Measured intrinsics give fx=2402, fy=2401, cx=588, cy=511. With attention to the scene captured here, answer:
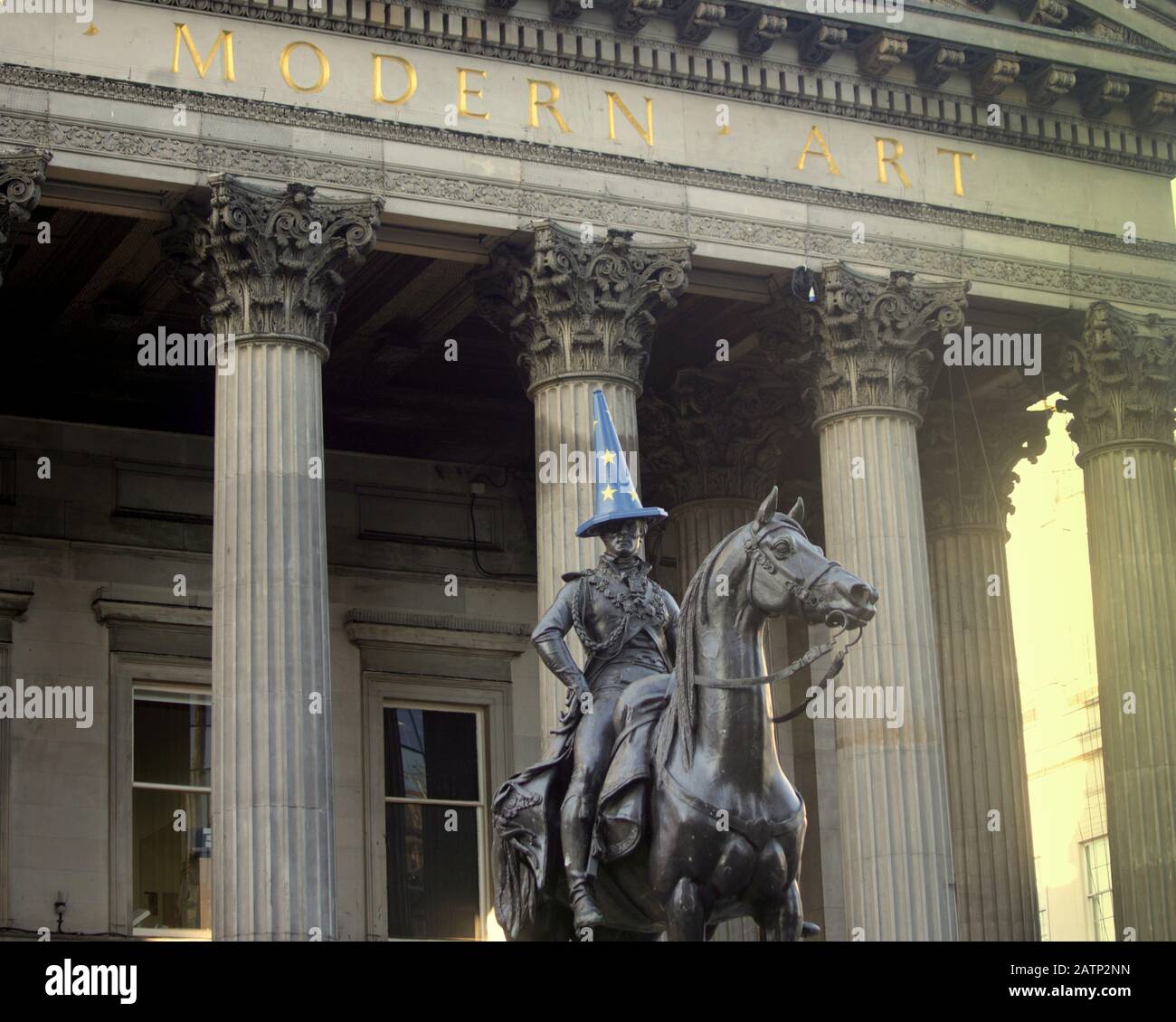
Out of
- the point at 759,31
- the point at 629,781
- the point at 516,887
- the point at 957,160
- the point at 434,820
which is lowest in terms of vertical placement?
the point at 516,887

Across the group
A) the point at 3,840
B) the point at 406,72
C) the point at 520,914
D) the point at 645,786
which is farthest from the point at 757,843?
the point at 3,840

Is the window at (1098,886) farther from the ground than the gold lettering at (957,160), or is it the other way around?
the gold lettering at (957,160)

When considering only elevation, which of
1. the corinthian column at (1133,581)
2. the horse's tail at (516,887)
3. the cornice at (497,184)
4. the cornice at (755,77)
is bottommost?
the horse's tail at (516,887)

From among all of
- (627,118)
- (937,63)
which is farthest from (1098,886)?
(627,118)

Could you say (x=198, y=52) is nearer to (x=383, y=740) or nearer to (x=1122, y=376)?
(x=383, y=740)

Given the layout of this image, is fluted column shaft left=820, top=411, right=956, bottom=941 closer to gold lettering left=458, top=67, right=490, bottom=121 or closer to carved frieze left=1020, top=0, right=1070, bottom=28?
gold lettering left=458, top=67, right=490, bottom=121

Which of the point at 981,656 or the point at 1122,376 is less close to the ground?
the point at 1122,376

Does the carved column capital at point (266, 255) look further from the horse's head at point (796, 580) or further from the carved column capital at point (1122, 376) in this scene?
the horse's head at point (796, 580)

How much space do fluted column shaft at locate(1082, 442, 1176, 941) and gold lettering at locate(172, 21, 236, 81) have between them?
1176 cm

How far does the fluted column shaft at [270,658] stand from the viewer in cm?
2314

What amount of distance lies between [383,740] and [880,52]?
452 inches

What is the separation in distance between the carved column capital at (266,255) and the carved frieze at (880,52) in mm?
7084

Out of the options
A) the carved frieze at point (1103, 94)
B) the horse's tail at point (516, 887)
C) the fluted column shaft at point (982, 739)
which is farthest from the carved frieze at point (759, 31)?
the horse's tail at point (516, 887)

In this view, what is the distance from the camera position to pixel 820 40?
2870 cm
